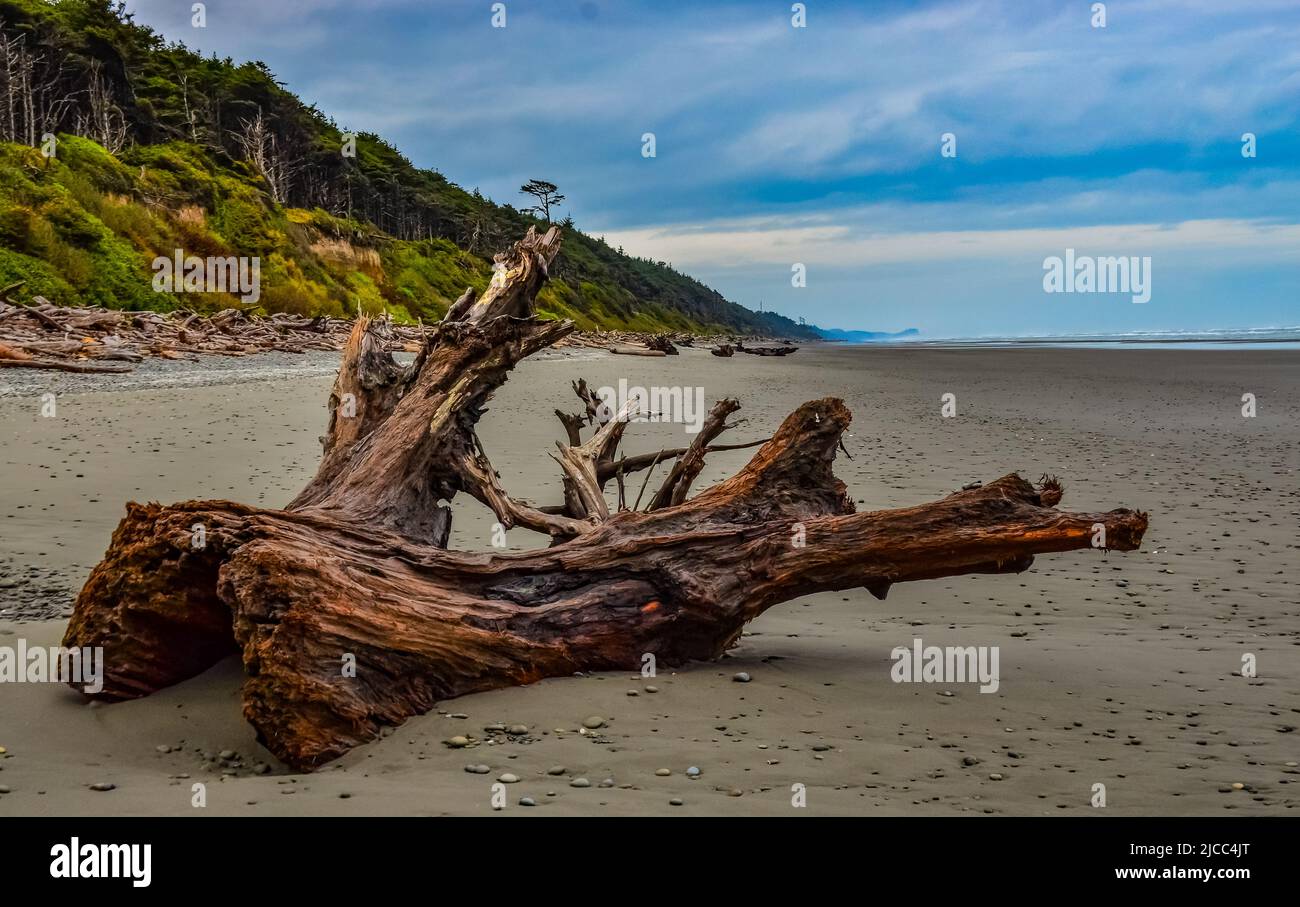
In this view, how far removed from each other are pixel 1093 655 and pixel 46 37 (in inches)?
1977

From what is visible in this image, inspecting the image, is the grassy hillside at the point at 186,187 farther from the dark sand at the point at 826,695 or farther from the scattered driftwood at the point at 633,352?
the dark sand at the point at 826,695

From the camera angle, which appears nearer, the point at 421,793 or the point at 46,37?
the point at 421,793

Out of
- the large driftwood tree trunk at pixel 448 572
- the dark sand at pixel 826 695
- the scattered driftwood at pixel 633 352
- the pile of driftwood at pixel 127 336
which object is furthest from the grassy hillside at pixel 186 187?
the large driftwood tree trunk at pixel 448 572

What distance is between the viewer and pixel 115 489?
8.09m

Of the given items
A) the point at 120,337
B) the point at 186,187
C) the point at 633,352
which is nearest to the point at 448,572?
the point at 120,337

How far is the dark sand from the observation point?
316 cm

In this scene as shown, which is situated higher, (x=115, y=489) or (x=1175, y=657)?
(x=115, y=489)

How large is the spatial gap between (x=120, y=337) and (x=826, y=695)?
17.6 metres

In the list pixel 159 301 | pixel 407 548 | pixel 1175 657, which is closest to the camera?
pixel 407 548

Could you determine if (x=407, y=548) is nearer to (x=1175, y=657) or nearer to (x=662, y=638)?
(x=662, y=638)

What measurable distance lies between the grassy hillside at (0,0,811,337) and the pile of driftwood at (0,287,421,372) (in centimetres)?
344

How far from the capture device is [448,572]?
433cm

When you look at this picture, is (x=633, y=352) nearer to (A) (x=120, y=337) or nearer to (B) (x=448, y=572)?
(A) (x=120, y=337)

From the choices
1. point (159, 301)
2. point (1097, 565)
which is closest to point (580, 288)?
point (159, 301)
